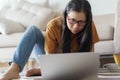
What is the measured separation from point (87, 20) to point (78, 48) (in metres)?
0.24

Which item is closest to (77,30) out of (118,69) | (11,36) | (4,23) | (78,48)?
(78,48)

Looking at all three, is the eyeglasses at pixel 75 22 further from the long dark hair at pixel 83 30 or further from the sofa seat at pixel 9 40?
the sofa seat at pixel 9 40

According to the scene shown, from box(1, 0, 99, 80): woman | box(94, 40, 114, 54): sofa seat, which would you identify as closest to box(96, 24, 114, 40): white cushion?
box(94, 40, 114, 54): sofa seat

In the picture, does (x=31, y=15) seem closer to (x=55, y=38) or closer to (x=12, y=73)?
(x=55, y=38)

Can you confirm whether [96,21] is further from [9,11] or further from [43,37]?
[43,37]

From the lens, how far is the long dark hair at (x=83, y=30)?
1.41 meters

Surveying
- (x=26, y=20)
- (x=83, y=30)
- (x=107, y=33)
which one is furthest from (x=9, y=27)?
(x=83, y=30)

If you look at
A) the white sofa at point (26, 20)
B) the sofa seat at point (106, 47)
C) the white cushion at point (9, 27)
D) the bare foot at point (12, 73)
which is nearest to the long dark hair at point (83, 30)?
the bare foot at point (12, 73)

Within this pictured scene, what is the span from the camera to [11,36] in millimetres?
2682

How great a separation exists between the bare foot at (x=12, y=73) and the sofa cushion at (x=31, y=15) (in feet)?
5.37

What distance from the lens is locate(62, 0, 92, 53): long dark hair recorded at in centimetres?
141

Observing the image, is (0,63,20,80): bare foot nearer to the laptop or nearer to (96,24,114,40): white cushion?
the laptop

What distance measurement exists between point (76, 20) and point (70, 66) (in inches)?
14.1

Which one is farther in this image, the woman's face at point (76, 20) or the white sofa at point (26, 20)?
the white sofa at point (26, 20)
